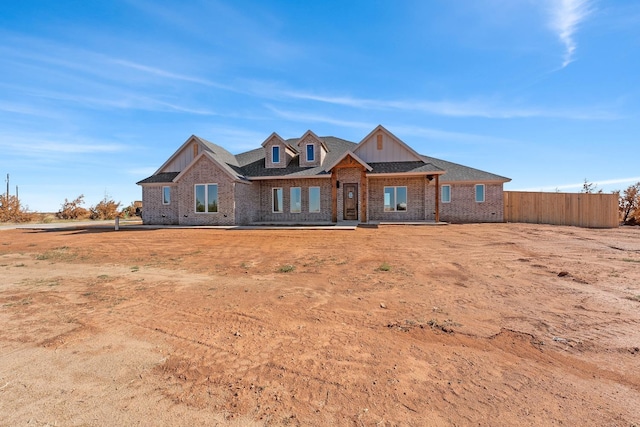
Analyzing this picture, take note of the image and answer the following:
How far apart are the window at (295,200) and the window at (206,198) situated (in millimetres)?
4895

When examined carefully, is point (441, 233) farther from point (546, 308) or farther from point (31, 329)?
point (31, 329)

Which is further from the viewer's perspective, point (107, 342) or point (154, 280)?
point (154, 280)

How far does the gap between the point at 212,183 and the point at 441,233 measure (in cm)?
1375

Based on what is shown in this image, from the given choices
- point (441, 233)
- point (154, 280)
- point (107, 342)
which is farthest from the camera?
point (441, 233)

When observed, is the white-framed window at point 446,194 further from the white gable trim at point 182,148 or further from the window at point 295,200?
the white gable trim at point 182,148

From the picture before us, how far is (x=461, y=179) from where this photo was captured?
2145 centimetres

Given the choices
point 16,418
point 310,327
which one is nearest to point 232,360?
point 310,327

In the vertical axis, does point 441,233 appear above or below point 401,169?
below

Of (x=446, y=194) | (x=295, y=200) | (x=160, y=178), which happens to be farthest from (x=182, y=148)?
(x=446, y=194)

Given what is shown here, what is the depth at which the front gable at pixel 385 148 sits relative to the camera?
19.9 m

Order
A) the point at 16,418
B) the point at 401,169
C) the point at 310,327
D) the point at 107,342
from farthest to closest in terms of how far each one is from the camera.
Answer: the point at 401,169
the point at 310,327
the point at 107,342
the point at 16,418

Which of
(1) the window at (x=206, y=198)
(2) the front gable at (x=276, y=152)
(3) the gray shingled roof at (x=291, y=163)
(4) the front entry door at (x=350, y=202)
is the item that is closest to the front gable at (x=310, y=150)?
(3) the gray shingled roof at (x=291, y=163)

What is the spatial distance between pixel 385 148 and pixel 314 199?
5.77m

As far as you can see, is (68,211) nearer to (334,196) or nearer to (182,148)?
(182,148)
